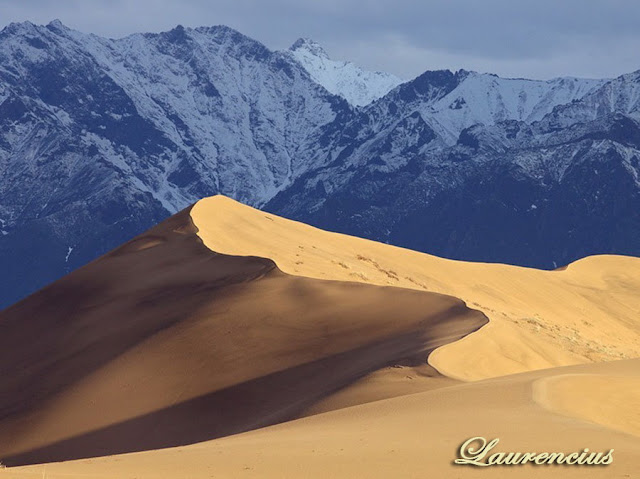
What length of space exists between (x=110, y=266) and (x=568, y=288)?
24.7 meters

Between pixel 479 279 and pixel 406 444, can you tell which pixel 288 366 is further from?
pixel 479 279

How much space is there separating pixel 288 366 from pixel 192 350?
3663mm

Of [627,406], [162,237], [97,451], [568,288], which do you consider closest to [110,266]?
[162,237]

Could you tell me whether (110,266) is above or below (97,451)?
above

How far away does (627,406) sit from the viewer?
69.4 feet

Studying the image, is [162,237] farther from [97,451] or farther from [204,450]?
[204,450]

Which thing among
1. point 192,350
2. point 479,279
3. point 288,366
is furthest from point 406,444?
point 479,279

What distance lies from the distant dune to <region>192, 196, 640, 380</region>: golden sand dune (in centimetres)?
19

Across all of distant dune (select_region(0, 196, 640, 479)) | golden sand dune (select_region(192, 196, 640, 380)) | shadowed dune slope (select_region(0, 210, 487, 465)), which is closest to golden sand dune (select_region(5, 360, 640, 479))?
distant dune (select_region(0, 196, 640, 479))

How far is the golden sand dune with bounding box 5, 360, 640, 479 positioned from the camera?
1515cm

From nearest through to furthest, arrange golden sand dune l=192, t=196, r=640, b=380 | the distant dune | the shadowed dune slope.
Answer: the distant dune → the shadowed dune slope → golden sand dune l=192, t=196, r=640, b=380

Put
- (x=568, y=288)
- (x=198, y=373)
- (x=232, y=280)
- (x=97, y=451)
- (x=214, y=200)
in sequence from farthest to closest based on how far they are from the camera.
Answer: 1. (x=568, y=288)
2. (x=214, y=200)
3. (x=232, y=280)
4. (x=198, y=373)
5. (x=97, y=451)

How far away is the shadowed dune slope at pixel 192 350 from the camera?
92.4 ft

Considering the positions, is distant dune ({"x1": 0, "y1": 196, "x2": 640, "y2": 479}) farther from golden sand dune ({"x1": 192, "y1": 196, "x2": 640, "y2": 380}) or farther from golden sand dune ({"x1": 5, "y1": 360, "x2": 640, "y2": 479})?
golden sand dune ({"x1": 192, "y1": 196, "x2": 640, "y2": 380})
